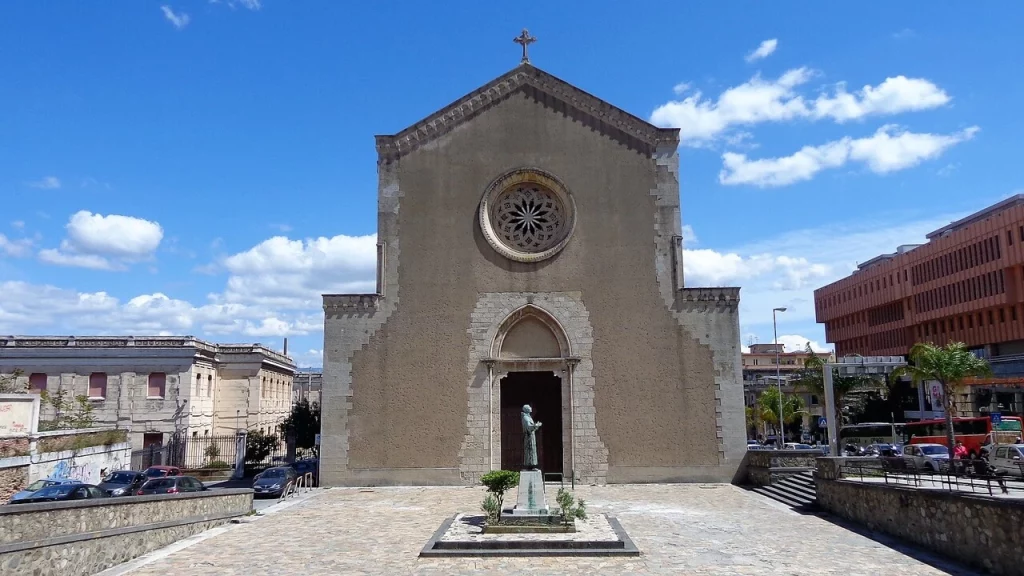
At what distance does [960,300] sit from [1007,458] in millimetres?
31005

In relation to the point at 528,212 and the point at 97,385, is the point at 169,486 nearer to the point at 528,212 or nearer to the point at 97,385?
the point at 528,212

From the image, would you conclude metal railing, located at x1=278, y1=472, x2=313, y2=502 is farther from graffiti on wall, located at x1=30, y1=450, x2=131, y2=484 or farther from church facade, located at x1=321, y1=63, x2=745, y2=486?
graffiti on wall, located at x1=30, y1=450, x2=131, y2=484

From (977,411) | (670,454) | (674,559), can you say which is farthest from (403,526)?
(977,411)

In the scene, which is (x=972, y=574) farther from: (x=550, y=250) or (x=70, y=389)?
(x=70, y=389)

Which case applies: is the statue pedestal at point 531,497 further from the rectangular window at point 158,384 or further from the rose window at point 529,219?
the rectangular window at point 158,384

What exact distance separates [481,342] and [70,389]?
22.4 meters

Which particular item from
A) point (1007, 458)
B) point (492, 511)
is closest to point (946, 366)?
point (1007, 458)

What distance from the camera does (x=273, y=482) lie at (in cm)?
2281

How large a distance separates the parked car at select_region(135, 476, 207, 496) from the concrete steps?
15682 mm

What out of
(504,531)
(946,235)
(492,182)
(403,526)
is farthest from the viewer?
(946,235)

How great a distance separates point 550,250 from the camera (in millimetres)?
23672

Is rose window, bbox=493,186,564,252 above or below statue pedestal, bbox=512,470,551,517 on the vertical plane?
above

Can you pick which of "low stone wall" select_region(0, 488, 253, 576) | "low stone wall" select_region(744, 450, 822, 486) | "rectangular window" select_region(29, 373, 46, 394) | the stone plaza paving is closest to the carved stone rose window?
the stone plaza paving

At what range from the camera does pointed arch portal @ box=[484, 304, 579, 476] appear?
75.0ft
